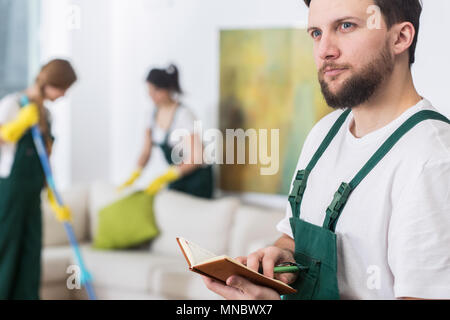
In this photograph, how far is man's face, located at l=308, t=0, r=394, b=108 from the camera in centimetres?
69

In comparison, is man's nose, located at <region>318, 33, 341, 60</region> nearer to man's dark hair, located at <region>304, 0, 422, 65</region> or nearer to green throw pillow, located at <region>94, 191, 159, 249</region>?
man's dark hair, located at <region>304, 0, 422, 65</region>

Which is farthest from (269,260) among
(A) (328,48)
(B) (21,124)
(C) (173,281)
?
(C) (173,281)

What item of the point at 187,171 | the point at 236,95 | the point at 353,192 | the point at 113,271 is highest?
the point at 236,95

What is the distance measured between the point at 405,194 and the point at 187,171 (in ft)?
4.87

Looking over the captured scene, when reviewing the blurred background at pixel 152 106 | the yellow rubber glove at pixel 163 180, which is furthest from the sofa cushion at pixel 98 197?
the yellow rubber glove at pixel 163 180

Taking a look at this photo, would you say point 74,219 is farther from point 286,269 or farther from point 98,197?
point 286,269

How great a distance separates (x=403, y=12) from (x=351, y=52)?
0.26ft

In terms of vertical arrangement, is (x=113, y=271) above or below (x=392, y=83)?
below

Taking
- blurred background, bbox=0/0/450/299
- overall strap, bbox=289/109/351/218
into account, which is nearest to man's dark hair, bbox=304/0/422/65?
overall strap, bbox=289/109/351/218

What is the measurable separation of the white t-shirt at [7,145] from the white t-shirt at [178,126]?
59 centimetres

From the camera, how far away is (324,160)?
754mm

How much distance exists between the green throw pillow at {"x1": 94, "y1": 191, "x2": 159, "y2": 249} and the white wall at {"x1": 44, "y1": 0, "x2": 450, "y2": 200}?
0.18m
